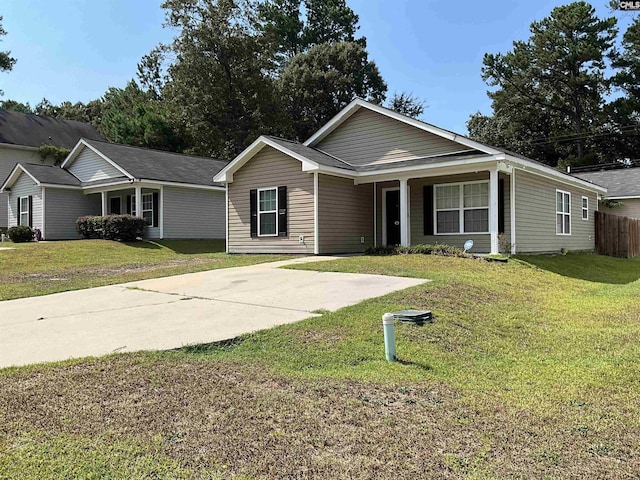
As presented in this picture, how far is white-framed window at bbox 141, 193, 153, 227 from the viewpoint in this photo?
73.0 feet

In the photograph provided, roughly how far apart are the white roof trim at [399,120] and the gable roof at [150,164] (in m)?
7.34

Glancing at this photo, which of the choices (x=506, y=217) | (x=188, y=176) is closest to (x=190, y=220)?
(x=188, y=176)

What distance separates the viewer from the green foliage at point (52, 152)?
31048 millimetres

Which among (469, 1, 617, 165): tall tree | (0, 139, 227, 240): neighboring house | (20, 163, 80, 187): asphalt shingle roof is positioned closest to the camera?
(0, 139, 227, 240): neighboring house

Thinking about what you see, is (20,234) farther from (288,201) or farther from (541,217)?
(541,217)

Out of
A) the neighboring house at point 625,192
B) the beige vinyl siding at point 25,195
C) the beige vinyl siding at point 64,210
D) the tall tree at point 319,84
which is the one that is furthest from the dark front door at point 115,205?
the neighboring house at point 625,192

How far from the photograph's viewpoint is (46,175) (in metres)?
23.4

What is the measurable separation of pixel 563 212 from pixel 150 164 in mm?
17668

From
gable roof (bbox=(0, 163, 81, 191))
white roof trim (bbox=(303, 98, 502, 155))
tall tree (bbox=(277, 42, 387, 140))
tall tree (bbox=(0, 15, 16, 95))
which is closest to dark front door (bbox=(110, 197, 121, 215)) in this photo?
gable roof (bbox=(0, 163, 81, 191))

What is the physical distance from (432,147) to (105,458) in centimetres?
1430

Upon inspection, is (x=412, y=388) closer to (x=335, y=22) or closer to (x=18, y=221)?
(x=18, y=221)

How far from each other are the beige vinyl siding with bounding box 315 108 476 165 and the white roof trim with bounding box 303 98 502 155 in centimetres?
15

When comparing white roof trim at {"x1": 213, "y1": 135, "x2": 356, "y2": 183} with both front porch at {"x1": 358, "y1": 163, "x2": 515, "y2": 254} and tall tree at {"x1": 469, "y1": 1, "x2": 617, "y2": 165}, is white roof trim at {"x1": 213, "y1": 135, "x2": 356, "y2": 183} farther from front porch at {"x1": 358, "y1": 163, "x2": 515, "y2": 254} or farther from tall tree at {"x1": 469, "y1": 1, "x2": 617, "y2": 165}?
tall tree at {"x1": 469, "y1": 1, "x2": 617, "y2": 165}

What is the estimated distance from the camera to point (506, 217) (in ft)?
48.3
